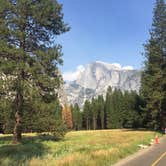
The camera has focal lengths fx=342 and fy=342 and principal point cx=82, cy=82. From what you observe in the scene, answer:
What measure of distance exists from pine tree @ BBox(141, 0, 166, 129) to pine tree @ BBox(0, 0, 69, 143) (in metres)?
23.0

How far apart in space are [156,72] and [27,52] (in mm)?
27415

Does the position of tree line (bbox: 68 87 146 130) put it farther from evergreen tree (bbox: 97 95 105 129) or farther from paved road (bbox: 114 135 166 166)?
paved road (bbox: 114 135 166 166)

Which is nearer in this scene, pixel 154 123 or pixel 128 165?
pixel 128 165

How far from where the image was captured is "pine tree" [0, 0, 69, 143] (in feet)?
102

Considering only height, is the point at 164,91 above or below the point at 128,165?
above

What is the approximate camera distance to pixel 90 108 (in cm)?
13775

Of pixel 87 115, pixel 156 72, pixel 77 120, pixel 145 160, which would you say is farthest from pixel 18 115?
pixel 77 120

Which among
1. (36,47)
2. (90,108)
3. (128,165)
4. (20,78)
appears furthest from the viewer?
(90,108)

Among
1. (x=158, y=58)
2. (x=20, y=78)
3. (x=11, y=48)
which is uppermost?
(x=158, y=58)

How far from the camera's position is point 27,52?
108ft

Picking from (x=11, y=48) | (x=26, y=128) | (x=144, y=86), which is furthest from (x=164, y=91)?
(x=11, y=48)

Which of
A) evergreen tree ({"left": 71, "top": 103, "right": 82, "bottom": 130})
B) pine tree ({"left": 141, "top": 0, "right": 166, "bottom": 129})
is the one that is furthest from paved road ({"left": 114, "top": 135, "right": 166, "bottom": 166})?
evergreen tree ({"left": 71, "top": 103, "right": 82, "bottom": 130})

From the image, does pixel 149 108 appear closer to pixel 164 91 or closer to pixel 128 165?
pixel 164 91

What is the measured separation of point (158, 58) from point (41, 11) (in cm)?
2699
